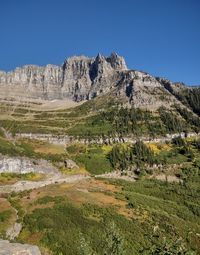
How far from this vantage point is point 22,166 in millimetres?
135875

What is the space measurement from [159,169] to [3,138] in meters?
78.7

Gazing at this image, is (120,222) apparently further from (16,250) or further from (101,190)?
(16,250)

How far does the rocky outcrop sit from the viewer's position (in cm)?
13288

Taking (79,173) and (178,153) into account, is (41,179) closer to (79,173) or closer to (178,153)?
(79,173)

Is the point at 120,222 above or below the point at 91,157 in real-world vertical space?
below

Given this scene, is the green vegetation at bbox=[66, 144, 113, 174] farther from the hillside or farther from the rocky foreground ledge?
the rocky foreground ledge

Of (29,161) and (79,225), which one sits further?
(29,161)

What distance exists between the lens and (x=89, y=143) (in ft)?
589

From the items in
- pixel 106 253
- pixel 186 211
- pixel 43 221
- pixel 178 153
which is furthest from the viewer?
pixel 178 153

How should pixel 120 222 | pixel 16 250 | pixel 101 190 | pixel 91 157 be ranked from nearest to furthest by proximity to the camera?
pixel 16 250 → pixel 120 222 → pixel 101 190 → pixel 91 157

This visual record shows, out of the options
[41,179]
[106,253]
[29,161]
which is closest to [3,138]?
[29,161]

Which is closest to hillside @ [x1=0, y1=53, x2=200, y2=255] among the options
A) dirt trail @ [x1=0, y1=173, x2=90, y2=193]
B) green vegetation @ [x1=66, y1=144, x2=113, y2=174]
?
dirt trail @ [x1=0, y1=173, x2=90, y2=193]

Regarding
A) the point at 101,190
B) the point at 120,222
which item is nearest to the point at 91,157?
the point at 101,190

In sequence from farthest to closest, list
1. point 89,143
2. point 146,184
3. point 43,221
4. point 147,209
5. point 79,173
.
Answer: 1. point 89,143
2. point 79,173
3. point 146,184
4. point 147,209
5. point 43,221
